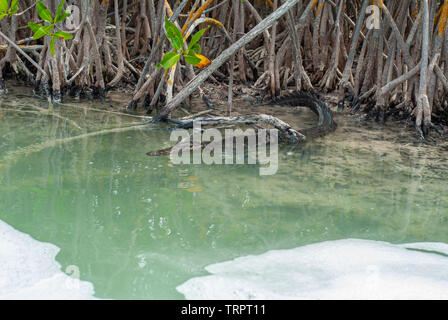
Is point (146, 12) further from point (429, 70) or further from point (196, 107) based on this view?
point (429, 70)

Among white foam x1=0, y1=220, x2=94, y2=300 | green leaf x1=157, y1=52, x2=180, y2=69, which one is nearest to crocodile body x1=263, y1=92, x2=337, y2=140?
green leaf x1=157, y1=52, x2=180, y2=69

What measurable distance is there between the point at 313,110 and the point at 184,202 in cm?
203

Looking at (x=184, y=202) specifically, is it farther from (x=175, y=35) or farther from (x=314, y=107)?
(x=314, y=107)

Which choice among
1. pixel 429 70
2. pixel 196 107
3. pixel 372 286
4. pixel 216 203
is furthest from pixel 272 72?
pixel 372 286

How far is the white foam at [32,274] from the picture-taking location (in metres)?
1.51

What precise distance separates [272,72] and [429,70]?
4.32 feet

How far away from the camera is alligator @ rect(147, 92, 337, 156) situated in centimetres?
334

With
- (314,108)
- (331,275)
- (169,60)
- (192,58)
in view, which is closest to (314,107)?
(314,108)

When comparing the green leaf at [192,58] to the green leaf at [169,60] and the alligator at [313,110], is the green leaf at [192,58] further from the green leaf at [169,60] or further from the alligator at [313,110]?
the alligator at [313,110]

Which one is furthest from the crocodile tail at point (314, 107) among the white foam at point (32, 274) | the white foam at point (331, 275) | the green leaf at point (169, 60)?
the white foam at point (32, 274)

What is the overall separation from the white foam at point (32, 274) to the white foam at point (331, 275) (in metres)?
0.32

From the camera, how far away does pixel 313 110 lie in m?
4.02

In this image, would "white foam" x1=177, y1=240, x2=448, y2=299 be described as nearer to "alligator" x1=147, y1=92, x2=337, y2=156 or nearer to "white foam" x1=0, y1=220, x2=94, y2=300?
"white foam" x1=0, y1=220, x2=94, y2=300

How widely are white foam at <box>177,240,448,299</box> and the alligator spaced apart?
4.24 feet
